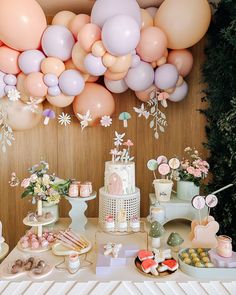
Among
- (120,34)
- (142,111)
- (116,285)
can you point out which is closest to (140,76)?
(142,111)

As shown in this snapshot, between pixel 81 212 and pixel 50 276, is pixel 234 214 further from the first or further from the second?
pixel 50 276

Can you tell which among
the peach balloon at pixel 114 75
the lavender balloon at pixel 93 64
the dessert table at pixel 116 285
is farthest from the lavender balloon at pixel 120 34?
the dessert table at pixel 116 285

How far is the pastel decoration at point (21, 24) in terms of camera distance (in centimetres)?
180

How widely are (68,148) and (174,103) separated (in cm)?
87

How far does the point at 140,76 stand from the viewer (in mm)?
→ 1999

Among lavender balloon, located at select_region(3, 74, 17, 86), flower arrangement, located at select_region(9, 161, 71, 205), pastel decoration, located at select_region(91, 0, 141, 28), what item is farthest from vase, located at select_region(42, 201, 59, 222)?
pastel decoration, located at select_region(91, 0, 141, 28)

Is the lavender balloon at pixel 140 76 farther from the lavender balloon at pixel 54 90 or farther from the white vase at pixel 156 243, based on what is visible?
the white vase at pixel 156 243

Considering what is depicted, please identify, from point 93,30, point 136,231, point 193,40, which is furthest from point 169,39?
point 136,231

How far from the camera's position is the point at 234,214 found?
5.87 ft

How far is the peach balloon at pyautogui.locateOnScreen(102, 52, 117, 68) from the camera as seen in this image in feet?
5.84

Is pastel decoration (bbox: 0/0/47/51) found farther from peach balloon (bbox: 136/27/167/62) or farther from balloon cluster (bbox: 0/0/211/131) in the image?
peach balloon (bbox: 136/27/167/62)

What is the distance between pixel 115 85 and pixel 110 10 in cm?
49

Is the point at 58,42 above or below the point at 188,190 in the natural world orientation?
above

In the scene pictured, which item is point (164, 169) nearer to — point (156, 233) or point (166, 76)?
point (156, 233)
